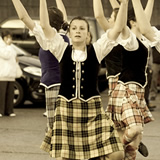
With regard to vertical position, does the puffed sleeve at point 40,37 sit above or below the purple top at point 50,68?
above

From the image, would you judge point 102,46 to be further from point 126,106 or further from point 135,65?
Result: point 126,106

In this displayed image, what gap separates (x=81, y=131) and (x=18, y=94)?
749 centimetres

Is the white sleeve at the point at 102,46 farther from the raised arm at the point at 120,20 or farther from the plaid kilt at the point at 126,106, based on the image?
the plaid kilt at the point at 126,106

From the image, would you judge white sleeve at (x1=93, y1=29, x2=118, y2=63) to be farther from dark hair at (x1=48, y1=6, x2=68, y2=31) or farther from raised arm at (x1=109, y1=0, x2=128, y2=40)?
dark hair at (x1=48, y1=6, x2=68, y2=31)

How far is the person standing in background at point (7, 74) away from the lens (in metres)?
12.2

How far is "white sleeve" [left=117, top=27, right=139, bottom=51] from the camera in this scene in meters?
6.52

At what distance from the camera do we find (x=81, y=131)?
5.94 metres

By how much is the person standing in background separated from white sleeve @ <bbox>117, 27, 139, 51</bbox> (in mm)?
5782

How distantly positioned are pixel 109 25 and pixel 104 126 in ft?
4.42

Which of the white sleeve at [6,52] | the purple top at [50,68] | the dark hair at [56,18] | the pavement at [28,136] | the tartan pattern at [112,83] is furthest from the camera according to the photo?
the white sleeve at [6,52]

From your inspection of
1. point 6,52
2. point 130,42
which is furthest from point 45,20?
point 6,52

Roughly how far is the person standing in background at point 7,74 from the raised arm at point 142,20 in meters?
6.32

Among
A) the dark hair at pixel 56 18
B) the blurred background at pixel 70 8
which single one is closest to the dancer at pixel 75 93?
the dark hair at pixel 56 18

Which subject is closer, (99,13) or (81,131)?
(81,131)
